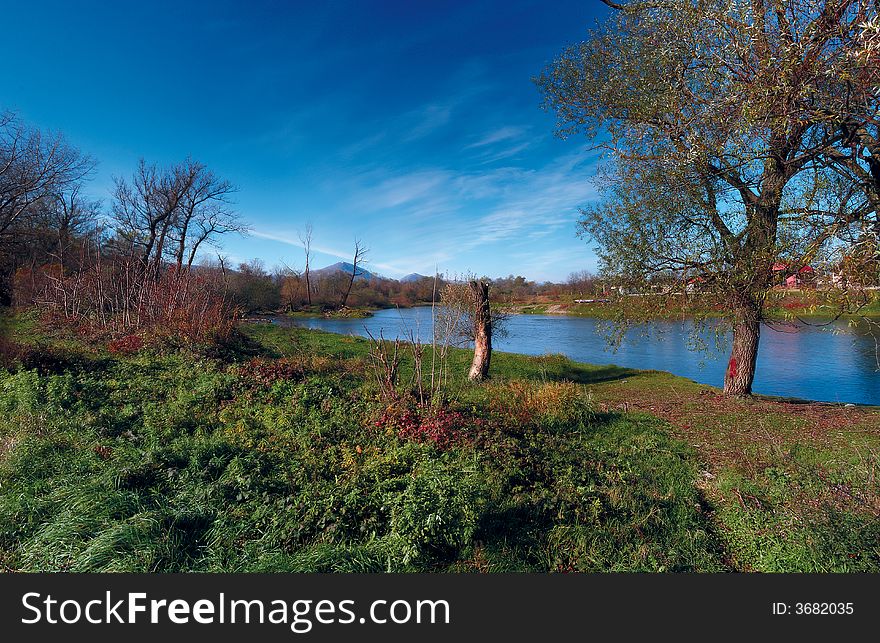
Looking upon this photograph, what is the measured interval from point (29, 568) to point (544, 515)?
435 centimetres

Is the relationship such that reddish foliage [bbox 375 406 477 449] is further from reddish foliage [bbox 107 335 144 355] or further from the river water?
reddish foliage [bbox 107 335 144 355]

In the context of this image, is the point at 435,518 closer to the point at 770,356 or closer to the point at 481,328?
the point at 481,328

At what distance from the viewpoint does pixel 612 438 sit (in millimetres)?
6602

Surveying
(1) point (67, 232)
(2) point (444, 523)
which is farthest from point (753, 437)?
(1) point (67, 232)

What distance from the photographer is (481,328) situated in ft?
41.5

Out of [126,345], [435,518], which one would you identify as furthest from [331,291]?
[435,518]

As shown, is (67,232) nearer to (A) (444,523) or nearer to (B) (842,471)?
(A) (444,523)

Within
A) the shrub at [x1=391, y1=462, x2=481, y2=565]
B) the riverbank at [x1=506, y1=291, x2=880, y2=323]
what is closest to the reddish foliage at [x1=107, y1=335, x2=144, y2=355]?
the shrub at [x1=391, y1=462, x2=481, y2=565]

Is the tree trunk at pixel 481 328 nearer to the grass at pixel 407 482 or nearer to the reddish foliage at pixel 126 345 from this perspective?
the grass at pixel 407 482

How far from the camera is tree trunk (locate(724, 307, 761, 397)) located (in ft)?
32.1

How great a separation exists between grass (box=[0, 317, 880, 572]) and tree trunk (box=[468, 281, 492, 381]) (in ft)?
14.1

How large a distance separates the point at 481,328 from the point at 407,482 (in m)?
8.32

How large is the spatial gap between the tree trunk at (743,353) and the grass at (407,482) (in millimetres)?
1830

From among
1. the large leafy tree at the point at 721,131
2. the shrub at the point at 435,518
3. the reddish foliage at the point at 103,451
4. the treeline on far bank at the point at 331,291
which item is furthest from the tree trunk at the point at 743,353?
the treeline on far bank at the point at 331,291
